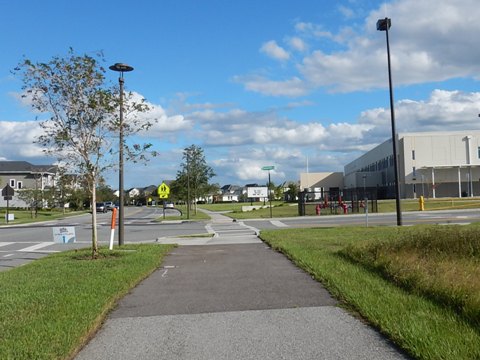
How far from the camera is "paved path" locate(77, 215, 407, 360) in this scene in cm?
552

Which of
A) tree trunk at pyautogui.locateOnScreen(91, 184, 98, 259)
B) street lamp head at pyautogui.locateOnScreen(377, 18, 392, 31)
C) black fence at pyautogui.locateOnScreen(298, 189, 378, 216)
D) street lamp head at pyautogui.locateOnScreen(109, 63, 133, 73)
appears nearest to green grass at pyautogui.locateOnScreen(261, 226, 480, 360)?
tree trunk at pyautogui.locateOnScreen(91, 184, 98, 259)

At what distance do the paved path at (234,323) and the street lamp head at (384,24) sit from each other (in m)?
14.4

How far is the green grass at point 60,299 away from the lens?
5684 millimetres

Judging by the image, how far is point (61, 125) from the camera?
1357 centimetres

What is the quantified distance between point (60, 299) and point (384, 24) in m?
18.3

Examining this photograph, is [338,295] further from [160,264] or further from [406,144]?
[406,144]

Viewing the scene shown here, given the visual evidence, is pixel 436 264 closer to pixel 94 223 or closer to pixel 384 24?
pixel 94 223

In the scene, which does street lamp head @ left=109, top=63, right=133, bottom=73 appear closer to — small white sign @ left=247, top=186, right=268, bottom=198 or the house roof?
small white sign @ left=247, top=186, right=268, bottom=198

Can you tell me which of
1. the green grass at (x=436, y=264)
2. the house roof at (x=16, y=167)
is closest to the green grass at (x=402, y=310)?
the green grass at (x=436, y=264)

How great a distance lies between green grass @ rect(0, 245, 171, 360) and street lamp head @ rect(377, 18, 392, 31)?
46.4 ft

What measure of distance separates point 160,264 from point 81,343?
7.08 meters

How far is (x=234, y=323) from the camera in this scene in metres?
6.73

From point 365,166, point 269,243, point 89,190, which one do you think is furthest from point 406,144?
point 89,190

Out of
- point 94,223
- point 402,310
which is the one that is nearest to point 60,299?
point 402,310
